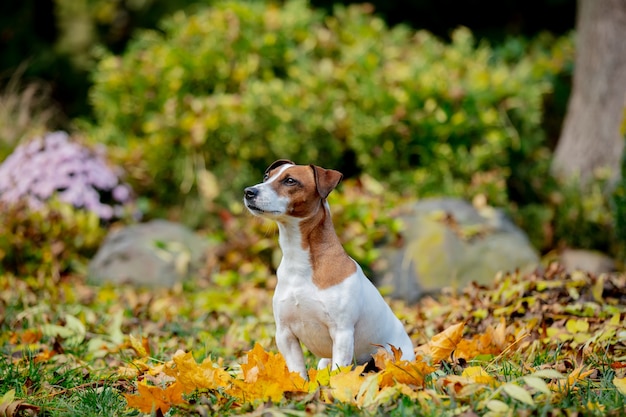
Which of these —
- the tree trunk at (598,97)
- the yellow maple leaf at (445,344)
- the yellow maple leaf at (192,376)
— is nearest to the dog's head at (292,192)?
the yellow maple leaf at (192,376)

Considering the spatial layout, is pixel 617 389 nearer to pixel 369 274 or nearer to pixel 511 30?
pixel 369 274

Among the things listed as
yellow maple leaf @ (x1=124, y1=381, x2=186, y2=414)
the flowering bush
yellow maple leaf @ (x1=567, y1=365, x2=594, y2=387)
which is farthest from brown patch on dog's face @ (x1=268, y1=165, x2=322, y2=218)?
the flowering bush

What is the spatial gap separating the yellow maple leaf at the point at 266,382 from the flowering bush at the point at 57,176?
4.65 m

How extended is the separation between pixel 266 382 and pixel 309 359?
125cm

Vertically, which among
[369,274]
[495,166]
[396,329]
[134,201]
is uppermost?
[396,329]

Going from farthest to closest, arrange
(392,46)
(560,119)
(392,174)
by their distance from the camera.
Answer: (560,119) → (392,46) → (392,174)

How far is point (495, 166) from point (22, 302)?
450cm

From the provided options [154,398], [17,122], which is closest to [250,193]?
[154,398]

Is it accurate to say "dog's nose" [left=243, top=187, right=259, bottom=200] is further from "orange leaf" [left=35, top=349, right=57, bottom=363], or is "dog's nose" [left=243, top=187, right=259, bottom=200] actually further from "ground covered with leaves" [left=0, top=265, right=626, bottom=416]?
"orange leaf" [left=35, top=349, right=57, bottom=363]

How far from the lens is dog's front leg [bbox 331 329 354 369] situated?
291cm

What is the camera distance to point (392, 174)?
279 inches

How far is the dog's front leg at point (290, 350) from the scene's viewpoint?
10.1 feet

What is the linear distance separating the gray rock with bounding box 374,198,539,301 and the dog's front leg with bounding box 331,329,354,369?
2.78 metres

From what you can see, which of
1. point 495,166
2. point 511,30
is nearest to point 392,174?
point 495,166
